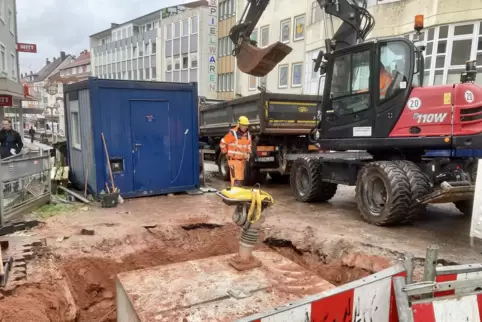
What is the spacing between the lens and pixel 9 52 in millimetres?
21594

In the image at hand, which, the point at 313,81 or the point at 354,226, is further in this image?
the point at 313,81

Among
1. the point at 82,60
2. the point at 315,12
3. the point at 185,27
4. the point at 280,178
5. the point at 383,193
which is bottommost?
the point at 280,178

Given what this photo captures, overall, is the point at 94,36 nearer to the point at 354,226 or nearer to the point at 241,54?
the point at 241,54

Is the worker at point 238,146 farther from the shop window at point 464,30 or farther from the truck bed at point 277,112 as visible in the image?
the shop window at point 464,30

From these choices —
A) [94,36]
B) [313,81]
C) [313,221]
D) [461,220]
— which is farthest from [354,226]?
[94,36]

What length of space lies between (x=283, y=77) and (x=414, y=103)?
63.0 feet

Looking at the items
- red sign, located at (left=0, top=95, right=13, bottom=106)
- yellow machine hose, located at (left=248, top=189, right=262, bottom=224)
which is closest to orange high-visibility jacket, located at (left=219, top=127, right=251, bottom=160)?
yellow machine hose, located at (left=248, top=189, right=262, bottom=224)

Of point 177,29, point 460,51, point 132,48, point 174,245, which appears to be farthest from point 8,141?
point 132,48

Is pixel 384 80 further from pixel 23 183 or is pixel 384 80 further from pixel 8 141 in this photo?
pixel 8 141

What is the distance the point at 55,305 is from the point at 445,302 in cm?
367

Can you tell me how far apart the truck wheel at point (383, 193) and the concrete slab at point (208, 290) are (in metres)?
2.34

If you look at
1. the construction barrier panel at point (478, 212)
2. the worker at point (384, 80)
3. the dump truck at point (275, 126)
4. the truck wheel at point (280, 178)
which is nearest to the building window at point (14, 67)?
the dump truck at point (275, 126)

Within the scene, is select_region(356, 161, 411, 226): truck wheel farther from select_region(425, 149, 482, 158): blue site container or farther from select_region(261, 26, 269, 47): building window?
select_region(261, 26, 269, 47): building window

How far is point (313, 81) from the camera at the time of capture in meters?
21.0
